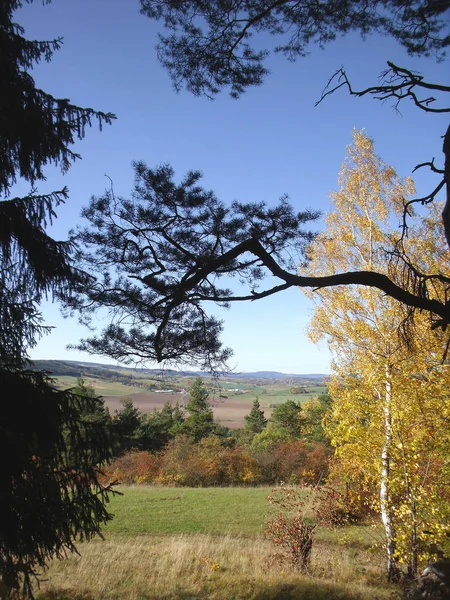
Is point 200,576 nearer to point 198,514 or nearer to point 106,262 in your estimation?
point 106,262

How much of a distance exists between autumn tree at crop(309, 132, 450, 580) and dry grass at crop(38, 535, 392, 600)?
115cm

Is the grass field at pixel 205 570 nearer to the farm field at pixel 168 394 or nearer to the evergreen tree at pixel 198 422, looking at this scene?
the farm field at pixel 168 394

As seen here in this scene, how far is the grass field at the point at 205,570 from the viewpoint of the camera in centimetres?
568

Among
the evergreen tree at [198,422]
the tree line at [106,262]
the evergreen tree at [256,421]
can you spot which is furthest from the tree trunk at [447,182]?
the evergreen tree at [256,421]

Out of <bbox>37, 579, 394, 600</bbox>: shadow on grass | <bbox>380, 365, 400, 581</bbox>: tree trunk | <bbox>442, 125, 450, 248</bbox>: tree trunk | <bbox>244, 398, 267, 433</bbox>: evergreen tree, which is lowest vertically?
<bbox>244, 398, 267, 433</bbox>: evergreen tree

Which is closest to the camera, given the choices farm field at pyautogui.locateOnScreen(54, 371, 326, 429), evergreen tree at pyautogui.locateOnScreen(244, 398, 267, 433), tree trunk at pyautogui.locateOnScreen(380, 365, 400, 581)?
farm field at pyautogui.locateOnScreen(54, 371, 326, 429)

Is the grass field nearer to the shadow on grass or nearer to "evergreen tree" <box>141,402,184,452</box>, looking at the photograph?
the shadow on grass

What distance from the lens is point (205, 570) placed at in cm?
688

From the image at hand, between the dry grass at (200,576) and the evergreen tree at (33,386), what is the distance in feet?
10.4

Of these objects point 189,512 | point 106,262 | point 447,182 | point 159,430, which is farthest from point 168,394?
point 159,430

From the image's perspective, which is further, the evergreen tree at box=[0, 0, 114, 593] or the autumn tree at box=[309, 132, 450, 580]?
the autumn tree at box=[309, 132, 450, 580]

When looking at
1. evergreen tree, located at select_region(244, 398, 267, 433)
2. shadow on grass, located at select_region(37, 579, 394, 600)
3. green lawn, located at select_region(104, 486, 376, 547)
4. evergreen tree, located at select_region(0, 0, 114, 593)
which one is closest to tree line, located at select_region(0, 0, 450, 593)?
evergreen tree, located at select_region(0, 0, 114, 593)

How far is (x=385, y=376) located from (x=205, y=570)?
4880mm

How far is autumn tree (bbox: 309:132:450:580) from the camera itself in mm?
6008
